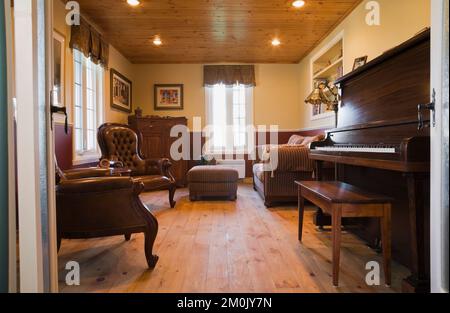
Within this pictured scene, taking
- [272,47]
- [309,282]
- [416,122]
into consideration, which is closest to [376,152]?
[416,122]

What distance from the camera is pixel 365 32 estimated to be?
3.38 m

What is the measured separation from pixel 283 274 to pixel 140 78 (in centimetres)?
519

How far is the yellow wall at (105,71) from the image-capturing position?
3.14m

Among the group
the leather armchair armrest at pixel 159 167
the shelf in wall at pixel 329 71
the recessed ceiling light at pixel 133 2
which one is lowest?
the leather armchair armrest at pixel 159 167

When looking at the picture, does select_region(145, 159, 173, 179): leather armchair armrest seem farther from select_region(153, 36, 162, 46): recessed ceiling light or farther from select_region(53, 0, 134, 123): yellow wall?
select_region(153, 36, 162, 46): recessed ceiling light

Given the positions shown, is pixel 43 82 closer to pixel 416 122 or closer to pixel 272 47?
pixel 416 122

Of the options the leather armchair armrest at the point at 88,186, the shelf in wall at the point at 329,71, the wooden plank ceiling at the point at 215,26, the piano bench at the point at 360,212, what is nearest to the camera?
the piano bench at the point at 360,212

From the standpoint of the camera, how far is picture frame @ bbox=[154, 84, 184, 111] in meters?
5.85

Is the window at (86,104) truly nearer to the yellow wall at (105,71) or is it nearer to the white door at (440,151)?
the yellow wall at (105,71)

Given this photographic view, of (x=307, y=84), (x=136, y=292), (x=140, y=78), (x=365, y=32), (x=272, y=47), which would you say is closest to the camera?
(x=136, y=292)

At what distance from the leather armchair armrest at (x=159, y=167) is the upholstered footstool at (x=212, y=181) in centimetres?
40

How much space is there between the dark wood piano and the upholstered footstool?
1.53 m

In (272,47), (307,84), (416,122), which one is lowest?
(416,122)

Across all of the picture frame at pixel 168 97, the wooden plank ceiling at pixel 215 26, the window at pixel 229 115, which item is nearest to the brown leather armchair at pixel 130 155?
the wooden plank ceiling at pixel 215 26
